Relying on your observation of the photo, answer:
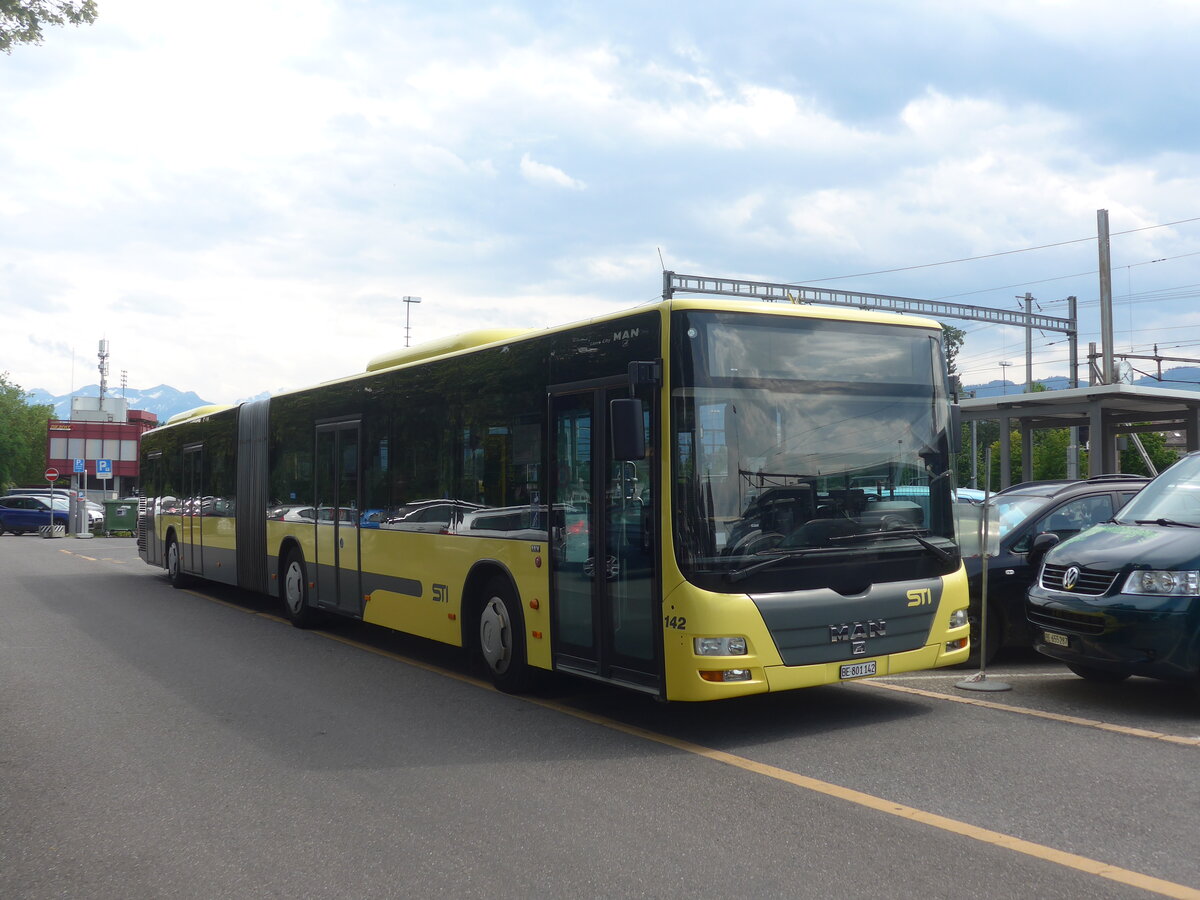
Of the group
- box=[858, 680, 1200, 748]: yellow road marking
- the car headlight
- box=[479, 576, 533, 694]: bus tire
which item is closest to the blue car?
box=[479, 576, 533, 694]: bus tire

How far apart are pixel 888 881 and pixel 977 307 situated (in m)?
40.4

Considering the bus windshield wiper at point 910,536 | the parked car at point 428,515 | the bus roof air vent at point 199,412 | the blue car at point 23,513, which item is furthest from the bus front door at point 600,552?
the blue car at point 23,513

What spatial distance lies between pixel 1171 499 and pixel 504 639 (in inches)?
206

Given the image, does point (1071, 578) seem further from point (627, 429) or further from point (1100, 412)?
point (1100, 412)

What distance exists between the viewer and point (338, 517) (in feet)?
40.3

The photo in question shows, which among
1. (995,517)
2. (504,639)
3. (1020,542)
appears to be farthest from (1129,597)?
(504,639)

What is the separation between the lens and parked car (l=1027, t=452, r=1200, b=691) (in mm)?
7477

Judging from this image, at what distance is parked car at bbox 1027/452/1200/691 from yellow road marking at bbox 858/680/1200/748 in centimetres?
47

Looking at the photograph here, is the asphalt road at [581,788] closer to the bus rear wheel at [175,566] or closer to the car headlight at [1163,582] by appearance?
the car headlight at [1163,582]

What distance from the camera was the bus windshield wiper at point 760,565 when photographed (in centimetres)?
693

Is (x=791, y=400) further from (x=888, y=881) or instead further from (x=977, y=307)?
(x=977, y=307)

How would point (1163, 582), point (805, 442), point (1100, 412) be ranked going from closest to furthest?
point (805, 442), point (1163, 582), point (1100, 412)

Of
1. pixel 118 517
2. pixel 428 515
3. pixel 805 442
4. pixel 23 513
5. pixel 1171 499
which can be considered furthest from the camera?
pixel 23 513

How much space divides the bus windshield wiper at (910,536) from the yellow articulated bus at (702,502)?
0.01 metres
